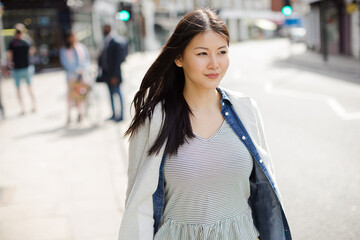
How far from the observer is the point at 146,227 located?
1.94m

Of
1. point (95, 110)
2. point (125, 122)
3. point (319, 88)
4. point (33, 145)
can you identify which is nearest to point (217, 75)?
point (33, 145)

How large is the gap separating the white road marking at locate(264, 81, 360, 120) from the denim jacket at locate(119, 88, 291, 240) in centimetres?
636

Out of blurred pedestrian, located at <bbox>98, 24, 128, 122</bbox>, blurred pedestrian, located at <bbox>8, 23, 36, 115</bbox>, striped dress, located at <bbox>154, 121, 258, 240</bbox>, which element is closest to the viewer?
striped dress, located at <bbox>154, 121, 258, 240</bbox>

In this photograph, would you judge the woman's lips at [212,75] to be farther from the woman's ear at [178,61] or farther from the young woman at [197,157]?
the woman's ear at [178,61]

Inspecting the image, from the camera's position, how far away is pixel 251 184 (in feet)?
6.95

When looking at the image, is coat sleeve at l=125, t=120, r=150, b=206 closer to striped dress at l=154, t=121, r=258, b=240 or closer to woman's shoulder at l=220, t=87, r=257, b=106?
striped dress at l=154, t=121, r=258, b=240

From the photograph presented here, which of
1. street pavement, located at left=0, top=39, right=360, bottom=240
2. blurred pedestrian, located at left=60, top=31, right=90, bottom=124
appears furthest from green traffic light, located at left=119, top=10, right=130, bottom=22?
blurred pedestrian, located at left=60, top=31, right=90, bottom=124

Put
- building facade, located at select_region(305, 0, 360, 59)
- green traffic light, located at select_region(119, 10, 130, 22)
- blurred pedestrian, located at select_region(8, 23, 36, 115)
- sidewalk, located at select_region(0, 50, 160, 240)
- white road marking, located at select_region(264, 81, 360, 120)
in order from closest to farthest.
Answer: sidewalk, located at select_region(0, 50, 160, 240), white road marking, located at select_region(264, 81, 360, 120), blurred pedestrian, located at select_region(8, 23, 36, 115), green traffic light, located at select_region(119, 10, 130, 22), building facade, located at select_region(305, 0, 360, 59)

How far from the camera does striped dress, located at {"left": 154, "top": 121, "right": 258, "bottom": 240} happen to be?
191cm

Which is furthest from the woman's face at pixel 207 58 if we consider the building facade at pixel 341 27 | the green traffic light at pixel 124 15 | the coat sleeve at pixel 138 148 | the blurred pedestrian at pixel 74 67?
the building facade at pixel 341 27

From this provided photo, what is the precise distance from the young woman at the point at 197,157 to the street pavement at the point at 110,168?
1.86 meters

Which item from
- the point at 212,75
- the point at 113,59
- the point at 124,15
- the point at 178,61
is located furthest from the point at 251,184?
the point at 124,15

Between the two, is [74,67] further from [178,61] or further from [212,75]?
[212,75]

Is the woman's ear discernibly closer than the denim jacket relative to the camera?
No
